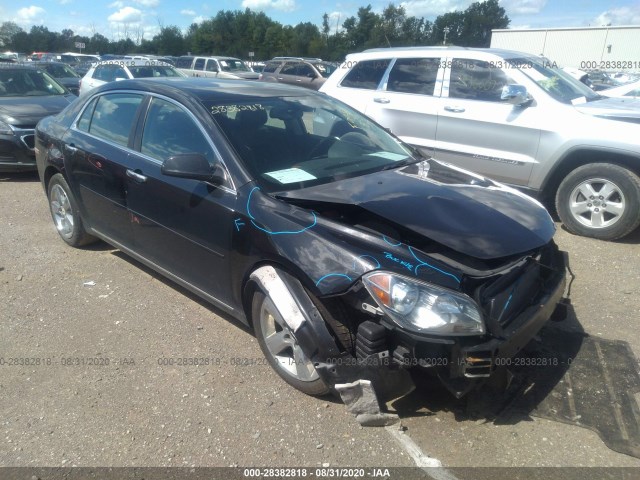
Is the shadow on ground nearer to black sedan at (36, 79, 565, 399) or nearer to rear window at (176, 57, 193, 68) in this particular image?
black sedan at (36, 79, 565, 399)

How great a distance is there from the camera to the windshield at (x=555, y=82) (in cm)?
590

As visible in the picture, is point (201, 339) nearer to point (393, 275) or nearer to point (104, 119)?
point (393, 275)

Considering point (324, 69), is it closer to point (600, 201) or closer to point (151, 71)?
point (151, 71)

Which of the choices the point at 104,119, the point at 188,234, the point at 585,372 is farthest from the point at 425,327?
the point at 104,119

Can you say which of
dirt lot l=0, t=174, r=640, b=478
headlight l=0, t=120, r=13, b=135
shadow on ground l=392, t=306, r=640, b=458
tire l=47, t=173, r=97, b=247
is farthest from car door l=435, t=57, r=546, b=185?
headlight l=0, t=120, r=13, b=135

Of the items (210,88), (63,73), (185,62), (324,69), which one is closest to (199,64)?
(185,62)

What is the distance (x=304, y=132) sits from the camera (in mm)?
3857

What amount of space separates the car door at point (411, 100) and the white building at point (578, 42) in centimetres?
3350

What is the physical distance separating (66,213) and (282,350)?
317 cm

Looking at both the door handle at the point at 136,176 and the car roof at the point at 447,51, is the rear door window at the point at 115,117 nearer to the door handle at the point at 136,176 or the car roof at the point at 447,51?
the door handle at the point at 136,176

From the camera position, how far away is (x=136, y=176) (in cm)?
387

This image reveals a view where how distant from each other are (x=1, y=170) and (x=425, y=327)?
24.9ft

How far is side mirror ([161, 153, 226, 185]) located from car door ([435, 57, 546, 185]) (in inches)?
149

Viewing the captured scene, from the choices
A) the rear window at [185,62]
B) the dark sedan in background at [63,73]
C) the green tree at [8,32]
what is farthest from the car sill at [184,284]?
the green tree at [8,32]
